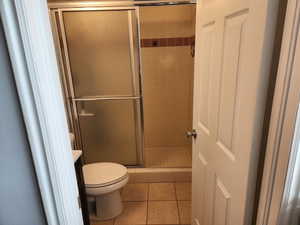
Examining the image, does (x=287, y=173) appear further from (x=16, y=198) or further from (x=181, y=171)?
(x=181, y=171)

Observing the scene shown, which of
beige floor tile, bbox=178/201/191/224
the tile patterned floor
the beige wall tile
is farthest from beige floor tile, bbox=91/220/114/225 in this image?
the beige wall tile

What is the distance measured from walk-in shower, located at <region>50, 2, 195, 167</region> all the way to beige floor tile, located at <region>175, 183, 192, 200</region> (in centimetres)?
28

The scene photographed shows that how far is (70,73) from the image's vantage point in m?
2.13

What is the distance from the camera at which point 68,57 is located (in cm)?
209

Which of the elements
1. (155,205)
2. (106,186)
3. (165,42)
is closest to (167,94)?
(165,42)

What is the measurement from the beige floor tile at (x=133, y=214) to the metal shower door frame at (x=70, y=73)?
1.93 ft

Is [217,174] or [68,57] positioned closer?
[217,174]

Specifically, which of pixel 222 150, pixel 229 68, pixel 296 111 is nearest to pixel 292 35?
pixel 296 111

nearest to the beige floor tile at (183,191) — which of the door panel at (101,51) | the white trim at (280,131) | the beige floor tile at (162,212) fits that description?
the beige floor tile at (162,212)

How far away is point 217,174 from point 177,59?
1.99 metres

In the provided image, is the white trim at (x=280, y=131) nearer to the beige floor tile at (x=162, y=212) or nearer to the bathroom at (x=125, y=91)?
the bathroom at (x=125, y=91)

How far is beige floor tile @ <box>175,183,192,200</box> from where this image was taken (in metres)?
2.13

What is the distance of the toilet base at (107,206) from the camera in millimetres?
1867

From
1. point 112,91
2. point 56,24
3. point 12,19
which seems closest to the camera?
point 12,19
